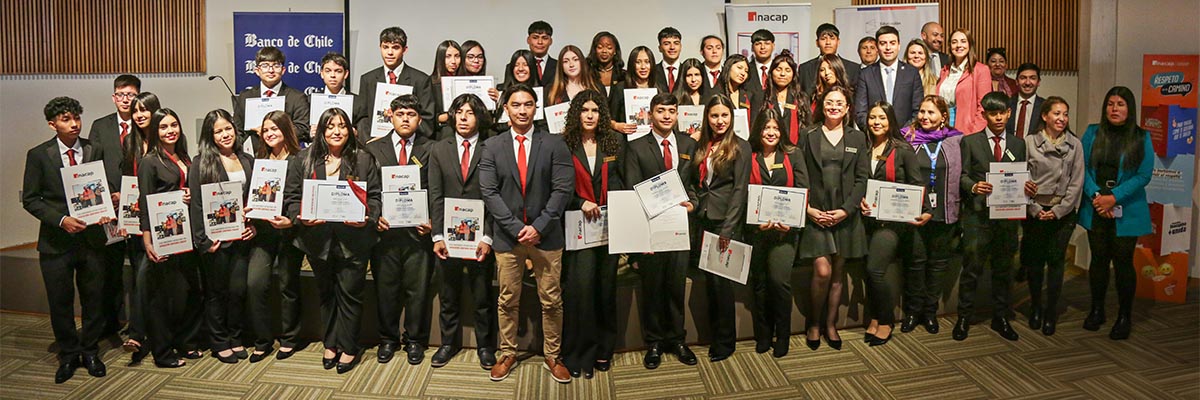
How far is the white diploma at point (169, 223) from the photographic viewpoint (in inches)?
152

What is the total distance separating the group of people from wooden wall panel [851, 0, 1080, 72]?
2216 millimetres

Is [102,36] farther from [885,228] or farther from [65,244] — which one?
[885,228]

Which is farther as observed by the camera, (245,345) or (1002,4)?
(1002,4)

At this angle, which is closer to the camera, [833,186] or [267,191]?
[267,191]

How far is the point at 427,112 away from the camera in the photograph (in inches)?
187

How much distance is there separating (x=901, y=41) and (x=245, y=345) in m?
5.49

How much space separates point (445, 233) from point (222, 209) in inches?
48.4

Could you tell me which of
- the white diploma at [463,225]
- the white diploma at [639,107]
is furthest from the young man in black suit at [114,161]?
the white diploma at [639,107]

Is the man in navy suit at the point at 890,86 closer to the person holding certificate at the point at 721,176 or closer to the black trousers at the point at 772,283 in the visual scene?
the black trousers at the point at 772,283

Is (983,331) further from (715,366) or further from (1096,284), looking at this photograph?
(715,366)

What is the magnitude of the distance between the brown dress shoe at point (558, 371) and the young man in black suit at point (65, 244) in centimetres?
247

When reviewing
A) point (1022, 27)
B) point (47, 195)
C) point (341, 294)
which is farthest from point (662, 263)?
point (1022, 27)

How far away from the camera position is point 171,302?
13.5 feet

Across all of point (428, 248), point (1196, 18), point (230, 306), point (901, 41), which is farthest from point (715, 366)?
point (1196, 18)
